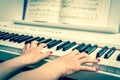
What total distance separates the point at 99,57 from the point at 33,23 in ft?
2.52

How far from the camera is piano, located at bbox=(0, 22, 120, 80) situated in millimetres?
872

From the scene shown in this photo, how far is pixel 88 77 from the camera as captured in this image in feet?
2.88

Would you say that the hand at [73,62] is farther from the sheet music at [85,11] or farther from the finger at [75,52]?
the sheet music at [85,11]

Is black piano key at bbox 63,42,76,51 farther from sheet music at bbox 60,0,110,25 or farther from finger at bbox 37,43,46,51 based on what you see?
sheet music at bbox 60,0,110,25

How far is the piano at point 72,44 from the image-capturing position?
872 millimetres

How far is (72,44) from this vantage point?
3.81 ft

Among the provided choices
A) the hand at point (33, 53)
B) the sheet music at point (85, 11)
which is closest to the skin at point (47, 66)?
the hand at point (33, 53)

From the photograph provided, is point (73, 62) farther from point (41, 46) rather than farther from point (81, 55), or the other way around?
point (41, 46)

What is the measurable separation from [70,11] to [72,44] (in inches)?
15.7

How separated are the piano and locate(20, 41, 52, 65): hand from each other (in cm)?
2

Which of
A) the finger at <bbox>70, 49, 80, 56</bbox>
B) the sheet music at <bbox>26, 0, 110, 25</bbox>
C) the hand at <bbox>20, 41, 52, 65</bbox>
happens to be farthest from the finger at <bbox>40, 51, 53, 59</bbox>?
the sheet music at <bbox>26, 0, 110, 25</bbox>

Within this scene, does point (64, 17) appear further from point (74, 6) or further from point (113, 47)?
point (113, 47)

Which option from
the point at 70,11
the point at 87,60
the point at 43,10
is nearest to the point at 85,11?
the point at 70,11

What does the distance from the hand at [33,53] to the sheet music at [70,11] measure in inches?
16.9
